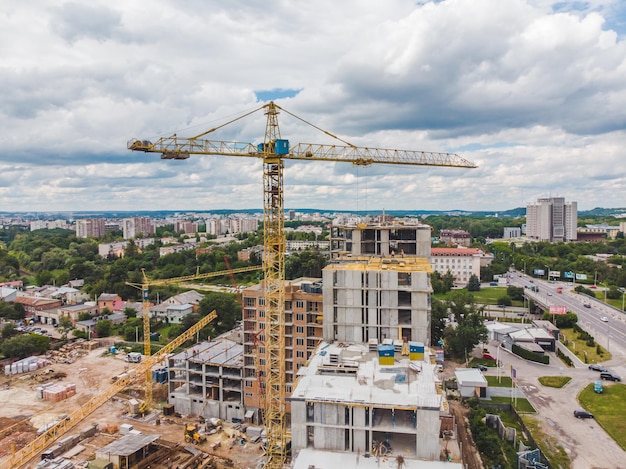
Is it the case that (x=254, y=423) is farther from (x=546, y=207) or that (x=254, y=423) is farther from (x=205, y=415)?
(x=546, y=207)

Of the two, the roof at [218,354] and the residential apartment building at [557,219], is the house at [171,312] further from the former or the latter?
the residential apartment building at [557,219]

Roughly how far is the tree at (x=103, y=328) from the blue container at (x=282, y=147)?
51.0m

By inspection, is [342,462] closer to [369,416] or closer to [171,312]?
[369,416]

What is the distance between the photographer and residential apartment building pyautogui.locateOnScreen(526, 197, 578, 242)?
16688cm

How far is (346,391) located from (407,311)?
37.8 feet

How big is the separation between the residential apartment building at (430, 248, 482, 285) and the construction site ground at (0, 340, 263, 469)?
241 feet

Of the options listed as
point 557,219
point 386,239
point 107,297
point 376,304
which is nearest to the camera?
point 376,304

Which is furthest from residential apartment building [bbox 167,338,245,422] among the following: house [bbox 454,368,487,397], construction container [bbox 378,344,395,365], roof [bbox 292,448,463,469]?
house [bbox 454,368,487,397]

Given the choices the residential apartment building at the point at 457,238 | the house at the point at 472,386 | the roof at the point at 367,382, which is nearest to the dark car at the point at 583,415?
the house at the point at 472,386

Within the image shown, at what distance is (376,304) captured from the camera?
3422 cm

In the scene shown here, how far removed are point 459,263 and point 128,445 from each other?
86.4 metres

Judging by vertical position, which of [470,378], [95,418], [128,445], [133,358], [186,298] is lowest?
[95,418]

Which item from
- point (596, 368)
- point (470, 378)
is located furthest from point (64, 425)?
point (596, 368)

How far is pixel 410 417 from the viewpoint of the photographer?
24359 millimetres
